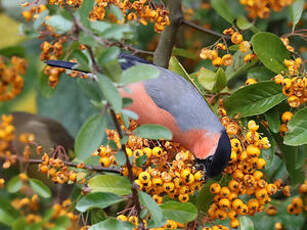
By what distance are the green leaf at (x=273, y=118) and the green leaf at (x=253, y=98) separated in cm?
6

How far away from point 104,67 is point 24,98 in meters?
2.27

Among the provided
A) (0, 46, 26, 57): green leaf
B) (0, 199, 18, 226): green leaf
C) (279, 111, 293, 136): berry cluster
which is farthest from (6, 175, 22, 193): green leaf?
(279, 111, 293, 136): berry cluster

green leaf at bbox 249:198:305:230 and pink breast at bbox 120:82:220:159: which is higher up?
pink breast at bbox 120:82:220:159

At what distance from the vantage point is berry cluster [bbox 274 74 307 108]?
187cm

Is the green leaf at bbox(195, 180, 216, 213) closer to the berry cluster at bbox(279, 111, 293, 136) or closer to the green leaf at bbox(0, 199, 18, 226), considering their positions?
the berry cluster at bbox(279, 111, 293, 136)

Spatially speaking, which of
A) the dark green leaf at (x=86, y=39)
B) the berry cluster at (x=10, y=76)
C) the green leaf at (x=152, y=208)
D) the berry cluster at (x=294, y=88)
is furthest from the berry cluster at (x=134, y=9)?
the green leaf at (x=152, y=208)

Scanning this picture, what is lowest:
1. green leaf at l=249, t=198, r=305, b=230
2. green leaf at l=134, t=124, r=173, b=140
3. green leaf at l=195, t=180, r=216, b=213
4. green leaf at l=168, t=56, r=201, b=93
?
green leaf at l=249, t=198, r=305, b=230

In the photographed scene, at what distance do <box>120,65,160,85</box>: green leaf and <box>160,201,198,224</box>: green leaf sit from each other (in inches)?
20.6

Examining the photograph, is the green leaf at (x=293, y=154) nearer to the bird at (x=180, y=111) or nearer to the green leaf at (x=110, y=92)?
the bird at (x=180, y=111)

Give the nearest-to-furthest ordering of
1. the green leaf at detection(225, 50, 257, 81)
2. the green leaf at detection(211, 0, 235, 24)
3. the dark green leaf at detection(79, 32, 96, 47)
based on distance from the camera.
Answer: the dark green leaf at detection(79, 32, 96, 47) → the green leaf at detection(211, 0, 235, 24) → the green leaf at detection(225, 50, 257, 81)

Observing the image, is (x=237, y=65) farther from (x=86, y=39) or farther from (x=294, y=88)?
(x=86, y=39)

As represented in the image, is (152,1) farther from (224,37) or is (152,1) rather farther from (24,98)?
(24,98)

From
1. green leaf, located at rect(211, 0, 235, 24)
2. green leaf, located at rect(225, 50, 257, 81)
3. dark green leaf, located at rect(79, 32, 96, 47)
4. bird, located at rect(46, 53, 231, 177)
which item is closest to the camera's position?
dark green leaf, located at rect(79, 32, 96, 47)

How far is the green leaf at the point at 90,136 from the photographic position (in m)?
1.28
